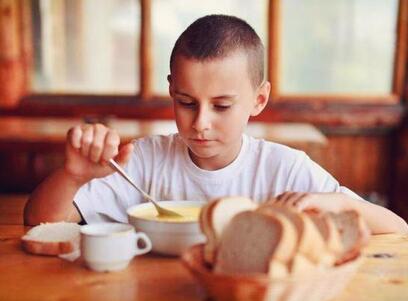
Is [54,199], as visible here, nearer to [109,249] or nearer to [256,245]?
[109,249]

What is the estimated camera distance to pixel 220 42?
1554 millimetres

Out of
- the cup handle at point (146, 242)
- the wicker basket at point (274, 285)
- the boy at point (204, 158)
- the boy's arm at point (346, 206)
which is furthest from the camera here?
the boy at point (204, 158)

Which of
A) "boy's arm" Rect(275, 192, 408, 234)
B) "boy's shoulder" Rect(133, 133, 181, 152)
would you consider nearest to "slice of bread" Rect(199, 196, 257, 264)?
"boy's arm" Rect(275, 192, 408, 234)

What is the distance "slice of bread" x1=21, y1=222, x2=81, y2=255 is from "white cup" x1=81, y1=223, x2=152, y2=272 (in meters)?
0.12

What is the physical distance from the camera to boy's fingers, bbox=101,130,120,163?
133 centimetres

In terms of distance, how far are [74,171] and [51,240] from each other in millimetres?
195

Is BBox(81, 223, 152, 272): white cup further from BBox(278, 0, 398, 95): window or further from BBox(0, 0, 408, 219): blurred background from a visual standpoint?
BBox(278, 0, 398, 95): window

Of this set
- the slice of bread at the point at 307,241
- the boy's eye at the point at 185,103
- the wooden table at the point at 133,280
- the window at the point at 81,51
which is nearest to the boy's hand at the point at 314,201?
the wooden table at the point at 133,280

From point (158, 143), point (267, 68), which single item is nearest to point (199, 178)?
point (158, 143)

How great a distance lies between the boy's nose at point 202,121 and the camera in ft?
4.77

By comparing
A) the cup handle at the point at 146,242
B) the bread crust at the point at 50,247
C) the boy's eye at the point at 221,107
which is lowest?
the bread crust at the point at 50,247

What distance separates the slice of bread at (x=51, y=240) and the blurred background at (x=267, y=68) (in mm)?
3248

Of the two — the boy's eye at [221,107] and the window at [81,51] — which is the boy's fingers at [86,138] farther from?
the window at [81,51]

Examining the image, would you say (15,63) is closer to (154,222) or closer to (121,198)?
(121,198)
